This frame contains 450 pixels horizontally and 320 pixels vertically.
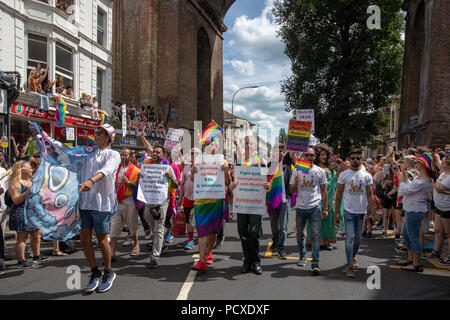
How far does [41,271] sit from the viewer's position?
16.9 ft

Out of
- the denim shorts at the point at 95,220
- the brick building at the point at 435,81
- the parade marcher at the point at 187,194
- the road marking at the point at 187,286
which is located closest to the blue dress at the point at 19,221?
the denim shorts at the point at 95,220

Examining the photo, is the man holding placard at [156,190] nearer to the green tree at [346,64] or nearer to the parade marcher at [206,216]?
the parade marcher at [206,216]

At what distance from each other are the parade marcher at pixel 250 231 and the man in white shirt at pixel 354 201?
1356 mm

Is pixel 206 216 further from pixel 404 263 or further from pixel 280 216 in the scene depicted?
pixel 404 263

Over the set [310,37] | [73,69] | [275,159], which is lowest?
[275,159]

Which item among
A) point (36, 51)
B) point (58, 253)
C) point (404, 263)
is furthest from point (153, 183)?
point (36, 51)

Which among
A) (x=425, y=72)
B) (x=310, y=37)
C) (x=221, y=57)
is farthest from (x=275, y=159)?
(x=221, y=57)

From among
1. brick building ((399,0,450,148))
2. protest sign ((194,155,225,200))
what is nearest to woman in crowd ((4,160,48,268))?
protest sign ((194,155,225,200))

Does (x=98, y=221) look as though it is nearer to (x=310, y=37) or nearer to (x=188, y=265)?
(x=188, y=265)

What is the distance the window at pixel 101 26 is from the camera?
749 inches

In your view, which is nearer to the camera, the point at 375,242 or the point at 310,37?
the point at 375,242

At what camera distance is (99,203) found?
13.9 feet

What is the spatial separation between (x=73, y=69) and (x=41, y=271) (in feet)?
44.3
